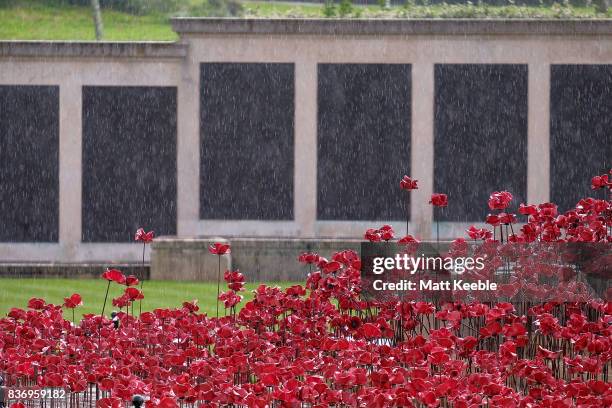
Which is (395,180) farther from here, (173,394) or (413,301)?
(173,394)

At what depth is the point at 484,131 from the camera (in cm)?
2408

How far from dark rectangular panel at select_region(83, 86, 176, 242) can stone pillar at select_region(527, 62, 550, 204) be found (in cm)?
713

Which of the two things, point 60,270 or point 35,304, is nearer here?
point 35,304

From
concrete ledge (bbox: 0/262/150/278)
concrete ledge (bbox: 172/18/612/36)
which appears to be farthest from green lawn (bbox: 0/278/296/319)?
concrete ledge (bbox: 172/18/612/36)

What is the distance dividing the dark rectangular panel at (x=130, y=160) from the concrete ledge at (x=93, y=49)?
0.68 meters

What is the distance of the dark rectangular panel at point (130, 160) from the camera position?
24344 mm

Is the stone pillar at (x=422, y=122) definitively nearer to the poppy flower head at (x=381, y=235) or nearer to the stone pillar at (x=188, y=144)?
the stone pillar at (x=188, y=144)

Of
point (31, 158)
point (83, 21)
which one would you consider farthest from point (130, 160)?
point (83, 21)

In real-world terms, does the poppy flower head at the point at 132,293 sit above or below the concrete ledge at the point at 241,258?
above

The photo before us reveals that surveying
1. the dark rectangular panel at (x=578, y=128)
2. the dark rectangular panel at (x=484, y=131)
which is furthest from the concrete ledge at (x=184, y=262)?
the dark rectangular panel at (x=578, y=128)

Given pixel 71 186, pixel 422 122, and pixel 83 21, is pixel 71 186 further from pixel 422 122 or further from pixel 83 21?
pixel 83 21

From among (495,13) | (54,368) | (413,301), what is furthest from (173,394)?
(495,13)

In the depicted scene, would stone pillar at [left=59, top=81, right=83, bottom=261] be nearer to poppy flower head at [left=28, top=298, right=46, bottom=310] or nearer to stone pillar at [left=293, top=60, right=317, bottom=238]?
stone pillar at [left=293, top=60, right=317, bottom=238]

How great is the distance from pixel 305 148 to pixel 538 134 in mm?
4652
